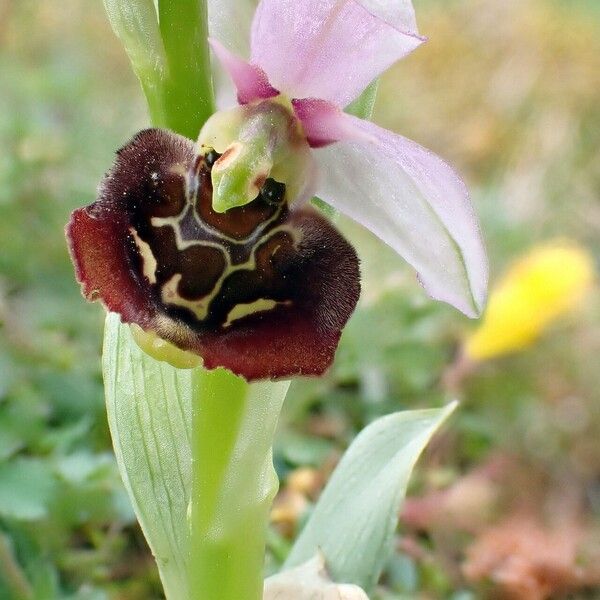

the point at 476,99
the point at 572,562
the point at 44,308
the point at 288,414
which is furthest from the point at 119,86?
the point at 572,562

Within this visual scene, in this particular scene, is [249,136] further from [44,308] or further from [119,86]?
[119,86]

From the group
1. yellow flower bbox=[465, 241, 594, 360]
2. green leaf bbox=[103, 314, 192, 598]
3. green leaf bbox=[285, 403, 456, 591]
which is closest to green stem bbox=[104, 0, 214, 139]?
green leaf bbox=[103, 314, 192, 598]

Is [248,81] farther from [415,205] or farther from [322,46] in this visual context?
[415,205]

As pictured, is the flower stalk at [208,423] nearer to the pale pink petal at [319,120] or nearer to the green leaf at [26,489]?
the pale pink petal at [319,120]

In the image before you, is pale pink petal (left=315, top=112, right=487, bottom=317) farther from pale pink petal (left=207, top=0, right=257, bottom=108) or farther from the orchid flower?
pale pink petal (left=207, top=0, right=257, bottom=108)

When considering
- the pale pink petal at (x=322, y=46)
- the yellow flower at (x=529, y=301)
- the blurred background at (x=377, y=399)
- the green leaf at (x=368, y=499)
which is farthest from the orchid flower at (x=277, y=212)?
the yellow flower at (x=529, y=301)

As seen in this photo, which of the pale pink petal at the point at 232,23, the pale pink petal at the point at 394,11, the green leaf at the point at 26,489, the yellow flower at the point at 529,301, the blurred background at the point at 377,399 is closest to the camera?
the pale pink petal at the point at 394,11
